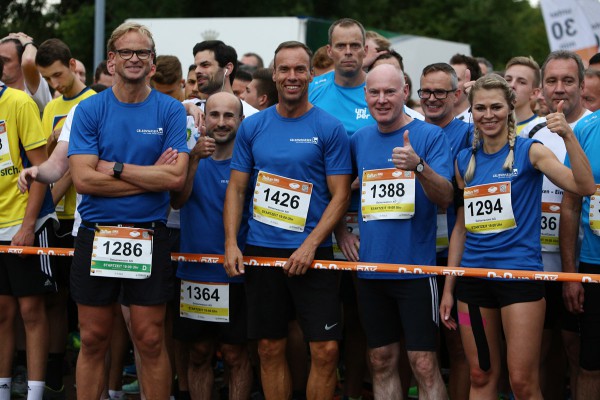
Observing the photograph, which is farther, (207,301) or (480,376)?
(207,301)

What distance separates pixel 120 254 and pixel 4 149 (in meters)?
1.45

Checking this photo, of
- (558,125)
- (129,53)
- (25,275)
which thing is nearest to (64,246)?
(25,275)

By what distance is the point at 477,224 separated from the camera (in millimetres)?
5387

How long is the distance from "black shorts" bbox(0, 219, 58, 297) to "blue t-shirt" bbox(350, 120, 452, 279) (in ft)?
7.22

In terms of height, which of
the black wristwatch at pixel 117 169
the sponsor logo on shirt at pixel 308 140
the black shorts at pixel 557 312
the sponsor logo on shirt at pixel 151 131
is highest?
the sponsor logo on shirt at pixel 151 131

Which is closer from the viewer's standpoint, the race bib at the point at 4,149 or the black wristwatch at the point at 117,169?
the black wristwatch at the point at 117,169

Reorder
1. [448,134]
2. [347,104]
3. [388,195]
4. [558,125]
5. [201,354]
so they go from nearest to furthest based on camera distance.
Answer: [558,125] → [388,195] → [448,134] → [201,354] → [347,104]

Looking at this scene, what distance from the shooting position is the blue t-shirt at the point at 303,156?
5.75 m

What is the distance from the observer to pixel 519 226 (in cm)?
530

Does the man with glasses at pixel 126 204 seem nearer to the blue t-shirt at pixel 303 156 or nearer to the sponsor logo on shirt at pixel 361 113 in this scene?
the blue t-shirt at pixel 303 156

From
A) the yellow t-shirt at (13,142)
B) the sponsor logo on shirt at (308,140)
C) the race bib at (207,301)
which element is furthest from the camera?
the yellow t-shirt at (13,142)

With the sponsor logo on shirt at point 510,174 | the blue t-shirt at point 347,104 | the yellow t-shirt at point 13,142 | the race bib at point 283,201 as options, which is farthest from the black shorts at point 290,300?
the yellow t-shirt at point 13,142

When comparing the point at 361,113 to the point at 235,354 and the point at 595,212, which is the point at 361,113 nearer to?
the point at 595,212

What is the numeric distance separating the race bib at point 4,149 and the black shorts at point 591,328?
3847 mm
